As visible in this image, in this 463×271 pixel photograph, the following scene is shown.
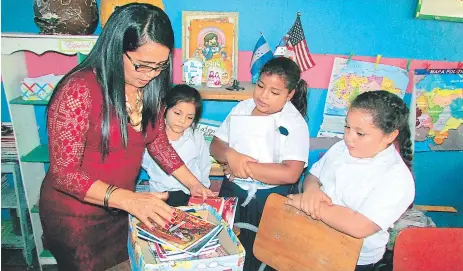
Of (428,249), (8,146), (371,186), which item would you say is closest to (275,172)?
(371,186)

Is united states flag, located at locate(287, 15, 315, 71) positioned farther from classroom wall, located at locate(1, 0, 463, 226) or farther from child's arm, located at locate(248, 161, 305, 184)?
child's arm, located at locate(248, 161, 305, 184)

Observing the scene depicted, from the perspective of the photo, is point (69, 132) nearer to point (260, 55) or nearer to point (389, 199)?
point (389, 199)

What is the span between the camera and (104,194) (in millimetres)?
1567

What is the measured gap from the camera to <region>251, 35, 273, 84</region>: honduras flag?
2934mm

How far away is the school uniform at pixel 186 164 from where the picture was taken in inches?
106

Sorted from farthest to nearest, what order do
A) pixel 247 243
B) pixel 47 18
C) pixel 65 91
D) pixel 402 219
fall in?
pixel 402 219 → pixel 47 18 → pixel 247 243 → pixel 65 91

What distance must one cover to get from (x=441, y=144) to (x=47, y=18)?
3191mm

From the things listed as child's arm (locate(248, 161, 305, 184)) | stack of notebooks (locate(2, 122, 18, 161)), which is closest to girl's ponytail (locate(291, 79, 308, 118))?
child's arm (locate(248, 161, 305, 184))

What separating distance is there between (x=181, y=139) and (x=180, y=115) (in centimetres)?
18

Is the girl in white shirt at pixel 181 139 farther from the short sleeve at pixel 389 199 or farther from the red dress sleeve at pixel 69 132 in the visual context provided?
the short sleeve at pixel 389 199

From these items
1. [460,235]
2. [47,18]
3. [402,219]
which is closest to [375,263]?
[460,235]

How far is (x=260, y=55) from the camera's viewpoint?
2.94m

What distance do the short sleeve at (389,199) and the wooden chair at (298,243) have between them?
16 cm

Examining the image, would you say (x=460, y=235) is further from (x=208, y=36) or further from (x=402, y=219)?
(x=208, y=36)
